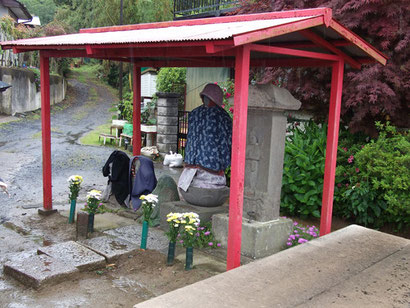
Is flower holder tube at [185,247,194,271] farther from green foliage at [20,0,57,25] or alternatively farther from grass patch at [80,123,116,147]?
green foliage at [20,0,57,25]

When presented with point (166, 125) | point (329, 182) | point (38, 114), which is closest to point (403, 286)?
point (329, 182)

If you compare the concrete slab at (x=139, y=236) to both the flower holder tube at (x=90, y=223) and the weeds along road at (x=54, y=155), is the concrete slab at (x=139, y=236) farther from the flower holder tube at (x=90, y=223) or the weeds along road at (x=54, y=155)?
the weeds along road at (x=54, y=155)

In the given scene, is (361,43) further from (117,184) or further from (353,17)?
(117,184)

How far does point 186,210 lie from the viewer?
5.70 metres

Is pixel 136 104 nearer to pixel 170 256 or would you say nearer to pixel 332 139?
pixel 170 256

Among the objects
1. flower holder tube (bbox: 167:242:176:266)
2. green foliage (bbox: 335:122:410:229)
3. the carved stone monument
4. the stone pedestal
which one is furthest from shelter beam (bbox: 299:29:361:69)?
the stone pedestal

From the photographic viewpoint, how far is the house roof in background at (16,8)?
25219 mm

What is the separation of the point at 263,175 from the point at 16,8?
27199 millimetres

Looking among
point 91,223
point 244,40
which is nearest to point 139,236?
point 91,223

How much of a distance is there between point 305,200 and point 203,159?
2178 millimetres

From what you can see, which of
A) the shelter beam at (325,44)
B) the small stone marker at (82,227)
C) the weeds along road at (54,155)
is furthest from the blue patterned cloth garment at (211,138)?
the weeds along road at (54,155)

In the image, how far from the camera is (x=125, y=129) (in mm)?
13516

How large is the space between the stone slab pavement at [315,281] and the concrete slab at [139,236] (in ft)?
6.29

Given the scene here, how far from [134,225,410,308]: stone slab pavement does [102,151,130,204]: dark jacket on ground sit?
145 inches
